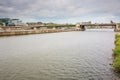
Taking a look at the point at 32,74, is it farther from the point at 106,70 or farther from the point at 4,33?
the point at 4,33

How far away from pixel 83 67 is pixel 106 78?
5.06 m

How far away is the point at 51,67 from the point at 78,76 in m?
5.05

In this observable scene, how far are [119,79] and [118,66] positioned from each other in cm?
241

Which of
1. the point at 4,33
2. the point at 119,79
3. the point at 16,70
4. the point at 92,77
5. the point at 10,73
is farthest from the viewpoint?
the point at 4,33

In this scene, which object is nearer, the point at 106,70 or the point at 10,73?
the point at 10,73

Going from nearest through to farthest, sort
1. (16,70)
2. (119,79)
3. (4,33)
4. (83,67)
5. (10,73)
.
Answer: (119,79)
(10,73)
(16,70)
(83,67)
(4,33)

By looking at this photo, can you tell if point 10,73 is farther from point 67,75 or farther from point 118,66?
point 118,66

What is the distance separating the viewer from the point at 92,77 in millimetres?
18609


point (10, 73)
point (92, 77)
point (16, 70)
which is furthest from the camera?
point (16, 70)

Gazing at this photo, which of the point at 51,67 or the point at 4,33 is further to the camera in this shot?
the point at 4,33

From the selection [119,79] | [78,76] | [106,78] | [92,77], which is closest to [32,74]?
[78,76]

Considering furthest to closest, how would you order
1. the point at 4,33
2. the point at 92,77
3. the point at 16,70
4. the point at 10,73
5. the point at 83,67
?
the point at 4,33 → the point at 83,67 → the point at 16,70 → the point at 10,73 → the point at 92,77

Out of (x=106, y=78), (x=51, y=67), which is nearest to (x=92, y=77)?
(x=106, y=78)

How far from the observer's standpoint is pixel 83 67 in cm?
2295
